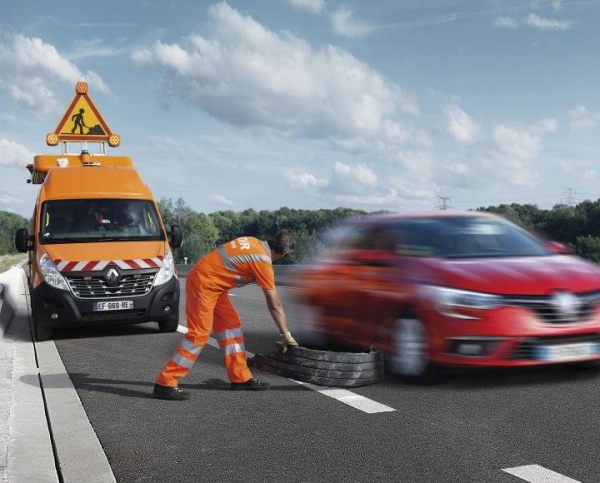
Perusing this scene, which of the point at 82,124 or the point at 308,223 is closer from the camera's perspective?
the point at 82,124

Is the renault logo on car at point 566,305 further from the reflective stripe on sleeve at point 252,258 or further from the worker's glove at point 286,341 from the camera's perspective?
the reflective stripe on sleeve at point 252,258

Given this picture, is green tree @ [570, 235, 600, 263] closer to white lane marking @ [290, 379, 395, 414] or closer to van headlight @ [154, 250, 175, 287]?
van headlight @ [154, 250, 175, 287]

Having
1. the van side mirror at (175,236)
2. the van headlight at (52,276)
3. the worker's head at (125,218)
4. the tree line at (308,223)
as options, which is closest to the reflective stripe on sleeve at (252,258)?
the van headlight at (52,276)

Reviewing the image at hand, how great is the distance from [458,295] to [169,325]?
5928 millimetres

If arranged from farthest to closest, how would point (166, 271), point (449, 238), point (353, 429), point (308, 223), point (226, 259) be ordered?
point (308, 223) → point (166, 271) → point (449, 238) → point (226, 259) → point (353, 429)

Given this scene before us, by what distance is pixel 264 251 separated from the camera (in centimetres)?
655

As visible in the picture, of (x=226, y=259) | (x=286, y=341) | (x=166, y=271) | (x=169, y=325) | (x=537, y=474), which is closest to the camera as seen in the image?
(x=537, y=474)

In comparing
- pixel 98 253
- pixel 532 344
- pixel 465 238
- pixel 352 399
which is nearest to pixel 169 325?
pixel 98 253

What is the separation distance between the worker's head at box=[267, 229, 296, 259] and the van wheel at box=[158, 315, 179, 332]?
5138mm

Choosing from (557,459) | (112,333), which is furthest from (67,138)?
(557,459)

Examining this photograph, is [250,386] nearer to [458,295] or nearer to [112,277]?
[458,295]

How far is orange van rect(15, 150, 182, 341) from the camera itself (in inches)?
421

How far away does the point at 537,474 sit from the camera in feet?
14.2

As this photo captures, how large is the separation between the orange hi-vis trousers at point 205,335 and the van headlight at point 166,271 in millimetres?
4283
